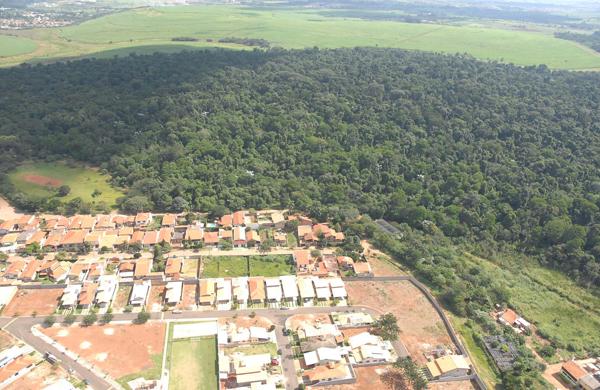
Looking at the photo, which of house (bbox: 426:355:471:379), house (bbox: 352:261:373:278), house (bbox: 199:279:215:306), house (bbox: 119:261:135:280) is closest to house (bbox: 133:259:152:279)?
house (bbox: 119:261:135:280)

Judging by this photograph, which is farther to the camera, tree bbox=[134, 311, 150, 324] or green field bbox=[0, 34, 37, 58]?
green field bbox=[0, 34, 37, 58]

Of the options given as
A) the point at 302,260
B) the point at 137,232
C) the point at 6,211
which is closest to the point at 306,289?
the point at 302,260

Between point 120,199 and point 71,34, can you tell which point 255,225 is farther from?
point 71,34

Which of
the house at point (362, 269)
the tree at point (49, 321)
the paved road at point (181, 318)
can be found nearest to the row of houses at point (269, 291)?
the paved road at point (181, 318)

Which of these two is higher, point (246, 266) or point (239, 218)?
point (239, 218)

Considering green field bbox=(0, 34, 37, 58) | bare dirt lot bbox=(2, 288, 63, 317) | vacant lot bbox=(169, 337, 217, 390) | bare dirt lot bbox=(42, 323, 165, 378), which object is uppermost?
green field bbox=(0, 34, 37, 58)

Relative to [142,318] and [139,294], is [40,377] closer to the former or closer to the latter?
[142,318]

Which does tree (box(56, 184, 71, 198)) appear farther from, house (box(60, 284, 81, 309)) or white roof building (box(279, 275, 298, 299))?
white roof building (box(279, 275, 298, 299))

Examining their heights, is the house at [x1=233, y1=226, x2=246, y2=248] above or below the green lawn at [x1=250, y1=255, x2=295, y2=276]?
above
